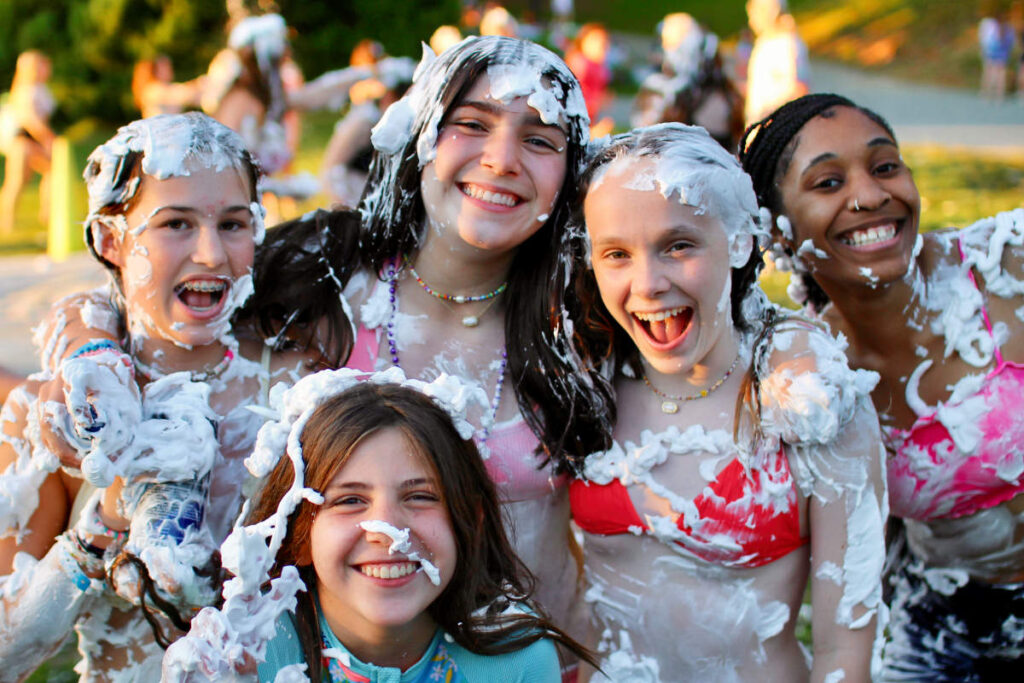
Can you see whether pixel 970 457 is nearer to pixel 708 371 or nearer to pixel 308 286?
pixel 708 371

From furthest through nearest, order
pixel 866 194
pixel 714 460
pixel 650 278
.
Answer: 1. pixel 866 194
2. pixel 714 460
3. pixel 650 278

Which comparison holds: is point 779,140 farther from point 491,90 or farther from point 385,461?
point 385,461

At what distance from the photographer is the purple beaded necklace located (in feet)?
8.51

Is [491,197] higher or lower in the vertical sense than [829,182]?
lower

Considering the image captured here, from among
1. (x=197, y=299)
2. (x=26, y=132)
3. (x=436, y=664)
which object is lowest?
(x=436, y=664)

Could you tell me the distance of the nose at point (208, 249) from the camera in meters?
2.46

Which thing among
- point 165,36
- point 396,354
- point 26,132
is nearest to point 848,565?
point 396,354

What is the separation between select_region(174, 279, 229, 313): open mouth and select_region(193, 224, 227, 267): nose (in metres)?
0.05

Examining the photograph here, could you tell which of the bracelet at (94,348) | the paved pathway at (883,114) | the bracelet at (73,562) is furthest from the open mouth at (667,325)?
the paved pathway at (883,114)

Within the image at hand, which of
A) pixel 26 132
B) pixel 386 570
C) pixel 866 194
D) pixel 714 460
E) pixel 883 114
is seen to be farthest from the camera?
pixel 883 114

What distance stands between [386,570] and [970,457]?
1.56 metres

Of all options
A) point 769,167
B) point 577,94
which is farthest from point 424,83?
point 769,167

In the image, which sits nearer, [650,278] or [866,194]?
[650,278]

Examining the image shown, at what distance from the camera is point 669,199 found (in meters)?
2.34
